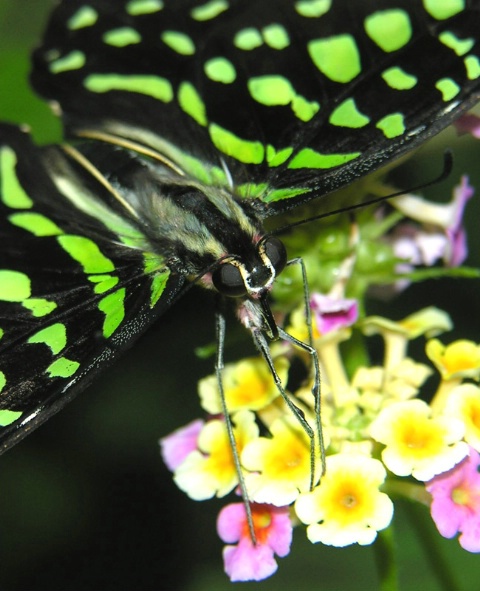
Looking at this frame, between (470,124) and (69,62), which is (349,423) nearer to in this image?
(470,124)

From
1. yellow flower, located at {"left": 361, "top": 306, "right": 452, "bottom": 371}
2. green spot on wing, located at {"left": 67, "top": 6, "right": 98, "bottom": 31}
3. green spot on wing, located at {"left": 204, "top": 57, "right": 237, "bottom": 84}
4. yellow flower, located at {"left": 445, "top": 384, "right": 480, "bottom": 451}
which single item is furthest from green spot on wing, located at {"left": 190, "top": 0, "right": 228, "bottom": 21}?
→ yellow flower, located at {"left": 445, "top": 384, "right": 480, "bottom": 451}

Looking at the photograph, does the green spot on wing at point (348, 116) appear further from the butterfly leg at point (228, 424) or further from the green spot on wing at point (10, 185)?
the green spot on wing at point (10, 185)

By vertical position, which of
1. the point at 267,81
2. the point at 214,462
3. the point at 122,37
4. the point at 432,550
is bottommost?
the point at 432,550

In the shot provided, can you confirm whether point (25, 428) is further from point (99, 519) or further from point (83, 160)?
point (99, 519)

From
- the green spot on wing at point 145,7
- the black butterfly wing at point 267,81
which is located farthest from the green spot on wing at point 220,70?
the green spot on wing at point 145,7

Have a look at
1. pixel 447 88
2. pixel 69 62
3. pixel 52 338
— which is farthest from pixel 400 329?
pixel 69 62

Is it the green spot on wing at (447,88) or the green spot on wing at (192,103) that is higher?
the green spot on wing at (192,103)
